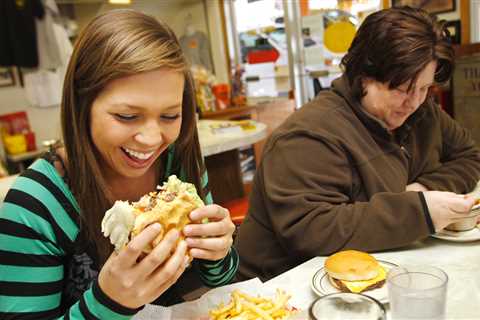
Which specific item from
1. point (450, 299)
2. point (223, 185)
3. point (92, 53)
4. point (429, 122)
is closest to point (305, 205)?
point (450, 299)

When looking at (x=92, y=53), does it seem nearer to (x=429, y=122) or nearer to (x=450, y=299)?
(x=450, y=299)

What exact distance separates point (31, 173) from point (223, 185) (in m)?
2.17

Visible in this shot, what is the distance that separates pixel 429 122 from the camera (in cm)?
196

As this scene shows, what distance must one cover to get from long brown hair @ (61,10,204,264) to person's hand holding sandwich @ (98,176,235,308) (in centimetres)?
25

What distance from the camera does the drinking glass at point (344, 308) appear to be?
2.48ft

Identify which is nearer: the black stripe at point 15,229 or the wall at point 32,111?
the black stripe at point 15,229

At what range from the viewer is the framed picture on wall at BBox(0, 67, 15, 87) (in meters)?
5.62

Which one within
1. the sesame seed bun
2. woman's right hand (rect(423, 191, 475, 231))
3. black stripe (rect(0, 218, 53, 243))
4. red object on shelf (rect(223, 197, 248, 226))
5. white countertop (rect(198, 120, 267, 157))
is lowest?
red object on shelf (rect(223, 197, 248, 226))

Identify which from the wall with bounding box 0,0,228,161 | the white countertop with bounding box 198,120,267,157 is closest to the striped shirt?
the white countertop with bounding box 198,120,267,157

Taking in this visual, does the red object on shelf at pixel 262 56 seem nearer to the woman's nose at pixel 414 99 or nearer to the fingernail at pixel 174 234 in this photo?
the woman's nose at pixel 414 99

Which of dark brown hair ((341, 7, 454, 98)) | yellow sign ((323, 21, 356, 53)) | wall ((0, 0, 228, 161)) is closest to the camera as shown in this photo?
dark brown hair ((341, 7, 454, 98))

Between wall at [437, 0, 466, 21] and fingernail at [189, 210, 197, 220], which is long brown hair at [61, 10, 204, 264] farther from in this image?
wall at [437, 0, 466, 21]

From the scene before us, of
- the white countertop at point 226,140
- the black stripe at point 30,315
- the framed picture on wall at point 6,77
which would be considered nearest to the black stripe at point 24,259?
the black stripe at point 30,315

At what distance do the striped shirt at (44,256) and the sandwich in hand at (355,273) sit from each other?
1.65 feet
